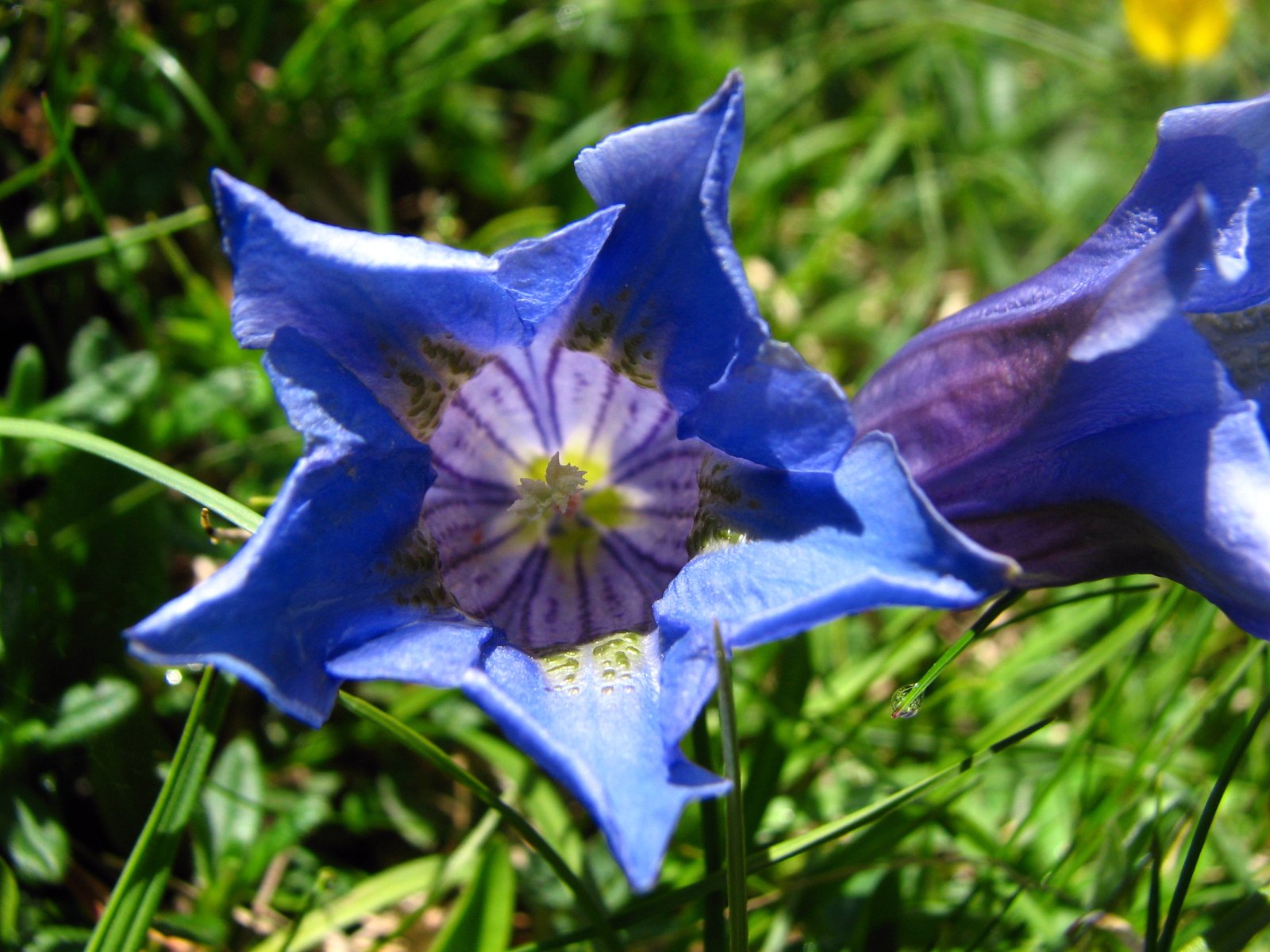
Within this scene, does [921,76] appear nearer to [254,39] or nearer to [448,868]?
[254,39]

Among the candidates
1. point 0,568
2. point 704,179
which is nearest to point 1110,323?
point 704,179

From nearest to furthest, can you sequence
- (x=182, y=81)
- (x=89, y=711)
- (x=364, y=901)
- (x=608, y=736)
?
(x=608, y=736) < (x=89, y=711) < (x=364, y=901) < (x=182, y=81)

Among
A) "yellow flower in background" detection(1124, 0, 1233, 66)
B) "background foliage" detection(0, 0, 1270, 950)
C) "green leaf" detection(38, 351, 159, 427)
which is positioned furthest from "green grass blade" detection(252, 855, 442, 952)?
"yellow flower in background" detection(1124, 0, 1233, 66)

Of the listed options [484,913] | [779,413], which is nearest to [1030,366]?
[779,413]

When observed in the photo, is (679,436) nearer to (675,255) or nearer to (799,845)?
(675,255)

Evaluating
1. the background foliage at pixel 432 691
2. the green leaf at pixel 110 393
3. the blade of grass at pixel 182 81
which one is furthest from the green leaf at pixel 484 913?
the blade of grass at pixel 182 81

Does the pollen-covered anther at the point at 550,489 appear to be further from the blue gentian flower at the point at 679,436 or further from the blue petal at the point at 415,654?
the blue petal at the point at 415,654
